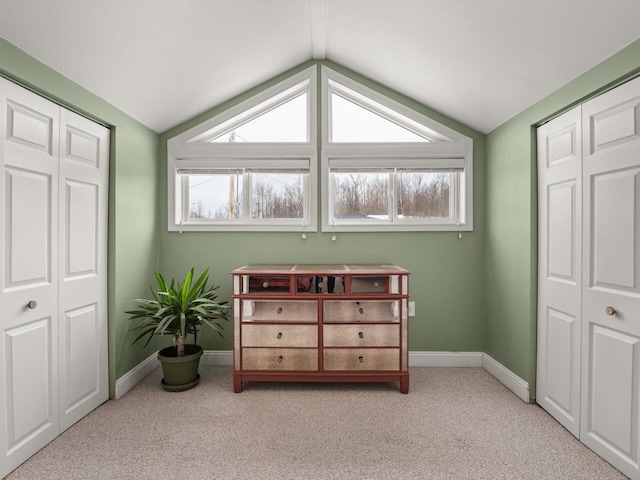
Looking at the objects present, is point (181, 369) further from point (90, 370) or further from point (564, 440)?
point (564, 440)

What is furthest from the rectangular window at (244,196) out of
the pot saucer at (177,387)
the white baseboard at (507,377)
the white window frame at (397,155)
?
the white baseboard at (507,377)

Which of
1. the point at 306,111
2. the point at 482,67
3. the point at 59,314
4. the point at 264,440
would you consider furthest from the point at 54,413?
the point at 482,67

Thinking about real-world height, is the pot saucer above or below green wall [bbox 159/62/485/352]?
below

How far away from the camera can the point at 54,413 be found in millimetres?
2133

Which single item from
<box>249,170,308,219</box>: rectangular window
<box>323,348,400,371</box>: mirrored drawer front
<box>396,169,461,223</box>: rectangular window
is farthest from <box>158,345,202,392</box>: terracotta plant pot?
<box>396,169,461,223</box>: rectangular window

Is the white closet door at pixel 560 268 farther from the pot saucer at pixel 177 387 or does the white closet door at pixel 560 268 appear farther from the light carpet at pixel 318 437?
the pot saucer at pixel 177 387

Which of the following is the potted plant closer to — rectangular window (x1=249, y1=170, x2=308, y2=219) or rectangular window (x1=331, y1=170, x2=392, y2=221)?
rectangular window (x1=249, y1=170, x2=308, y2=219)

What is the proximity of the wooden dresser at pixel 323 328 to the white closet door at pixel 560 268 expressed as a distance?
933mm

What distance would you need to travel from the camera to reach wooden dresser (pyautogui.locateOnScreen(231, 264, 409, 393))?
8.99 feet

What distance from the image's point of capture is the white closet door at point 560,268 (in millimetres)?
2150

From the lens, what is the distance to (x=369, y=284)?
276cm

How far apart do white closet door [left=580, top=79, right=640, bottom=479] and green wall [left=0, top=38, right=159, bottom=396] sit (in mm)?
3060

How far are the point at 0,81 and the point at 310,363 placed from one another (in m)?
2.48

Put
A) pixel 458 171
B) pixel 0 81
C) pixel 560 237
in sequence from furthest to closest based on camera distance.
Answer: pixel 458 171
pixel 560 237
pixel 0 81
